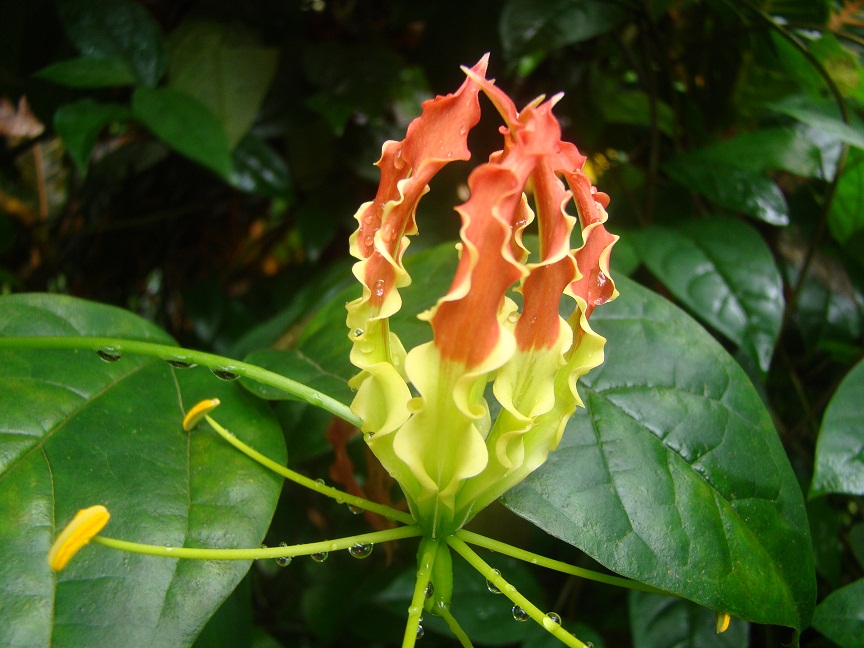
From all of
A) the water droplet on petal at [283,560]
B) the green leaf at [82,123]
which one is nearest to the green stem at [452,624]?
the water droplet on petal at [283,560]

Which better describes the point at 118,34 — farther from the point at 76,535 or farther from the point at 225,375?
the point at 76,535

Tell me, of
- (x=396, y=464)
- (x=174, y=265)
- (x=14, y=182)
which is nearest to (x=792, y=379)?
(x=396, y=464)

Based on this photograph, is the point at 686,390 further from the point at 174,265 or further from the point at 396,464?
the point at 174,265

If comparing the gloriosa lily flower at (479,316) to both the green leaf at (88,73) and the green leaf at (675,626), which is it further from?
the green leaf at (88,73)

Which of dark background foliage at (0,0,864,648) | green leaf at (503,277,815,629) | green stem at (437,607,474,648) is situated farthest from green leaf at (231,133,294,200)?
green stem at (437,607,474,648)

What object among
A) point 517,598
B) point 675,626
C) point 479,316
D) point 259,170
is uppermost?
point 479,316

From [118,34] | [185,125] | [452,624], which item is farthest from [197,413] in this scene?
[118,34]
